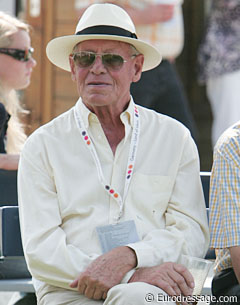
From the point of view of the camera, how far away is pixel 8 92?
5605 mm

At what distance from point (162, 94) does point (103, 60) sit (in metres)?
2.68

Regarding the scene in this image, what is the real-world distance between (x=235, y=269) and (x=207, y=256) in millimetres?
799

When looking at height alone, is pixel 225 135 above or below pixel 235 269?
above

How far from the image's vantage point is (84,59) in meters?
4.11

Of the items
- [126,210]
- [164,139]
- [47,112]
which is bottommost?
[47,112]

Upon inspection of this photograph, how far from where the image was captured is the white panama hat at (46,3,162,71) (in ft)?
13.5

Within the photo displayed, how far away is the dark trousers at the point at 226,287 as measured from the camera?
376 cm

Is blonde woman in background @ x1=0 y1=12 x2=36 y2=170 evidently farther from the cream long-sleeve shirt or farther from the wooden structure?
the wooden structure

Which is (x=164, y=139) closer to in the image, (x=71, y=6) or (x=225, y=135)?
(x=225, y=135)

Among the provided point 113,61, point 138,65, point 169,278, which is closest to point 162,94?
point 138,65

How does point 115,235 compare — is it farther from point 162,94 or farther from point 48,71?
point 48,71

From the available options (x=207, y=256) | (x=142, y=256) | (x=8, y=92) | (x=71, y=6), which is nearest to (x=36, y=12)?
(x=71, y=6)

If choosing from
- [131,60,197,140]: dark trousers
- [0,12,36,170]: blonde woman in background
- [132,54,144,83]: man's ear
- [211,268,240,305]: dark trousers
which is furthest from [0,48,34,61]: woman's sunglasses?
[211,268,240,305]: dark trousers

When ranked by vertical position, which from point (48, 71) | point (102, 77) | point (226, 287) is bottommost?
point (226, 287)
